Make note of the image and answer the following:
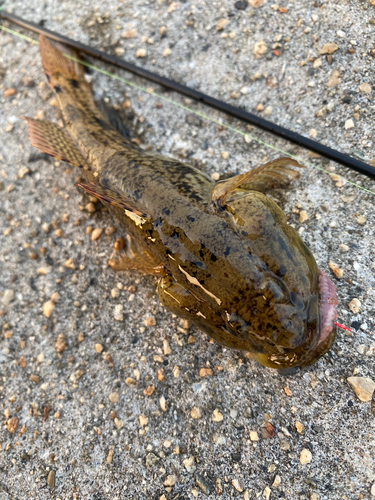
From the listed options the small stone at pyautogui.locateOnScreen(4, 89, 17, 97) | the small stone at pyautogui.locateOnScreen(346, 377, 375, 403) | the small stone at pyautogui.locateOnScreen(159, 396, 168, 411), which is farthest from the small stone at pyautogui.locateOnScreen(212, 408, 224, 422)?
the small stone at pyautogui.locateOnScreen(4, 89, 17, 97)

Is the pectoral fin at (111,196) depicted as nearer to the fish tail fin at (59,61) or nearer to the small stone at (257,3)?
the fish tail fin at (59,61)

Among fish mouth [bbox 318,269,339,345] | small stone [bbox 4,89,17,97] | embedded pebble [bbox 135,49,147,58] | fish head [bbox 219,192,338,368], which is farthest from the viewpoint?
small stone [bbox 4,89,17,97]

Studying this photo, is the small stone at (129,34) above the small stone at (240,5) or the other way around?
the other way around

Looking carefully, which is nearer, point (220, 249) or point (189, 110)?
point (220, 249)

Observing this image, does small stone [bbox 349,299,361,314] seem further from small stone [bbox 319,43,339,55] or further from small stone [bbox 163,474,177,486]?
small stone [bbox 319,43,339,55]

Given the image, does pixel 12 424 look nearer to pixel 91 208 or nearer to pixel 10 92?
pixel 91 208

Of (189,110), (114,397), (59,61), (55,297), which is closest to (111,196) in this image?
(55,297)

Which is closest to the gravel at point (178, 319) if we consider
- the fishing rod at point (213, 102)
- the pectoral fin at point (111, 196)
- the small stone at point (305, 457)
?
the small stone at point (305, 457)
